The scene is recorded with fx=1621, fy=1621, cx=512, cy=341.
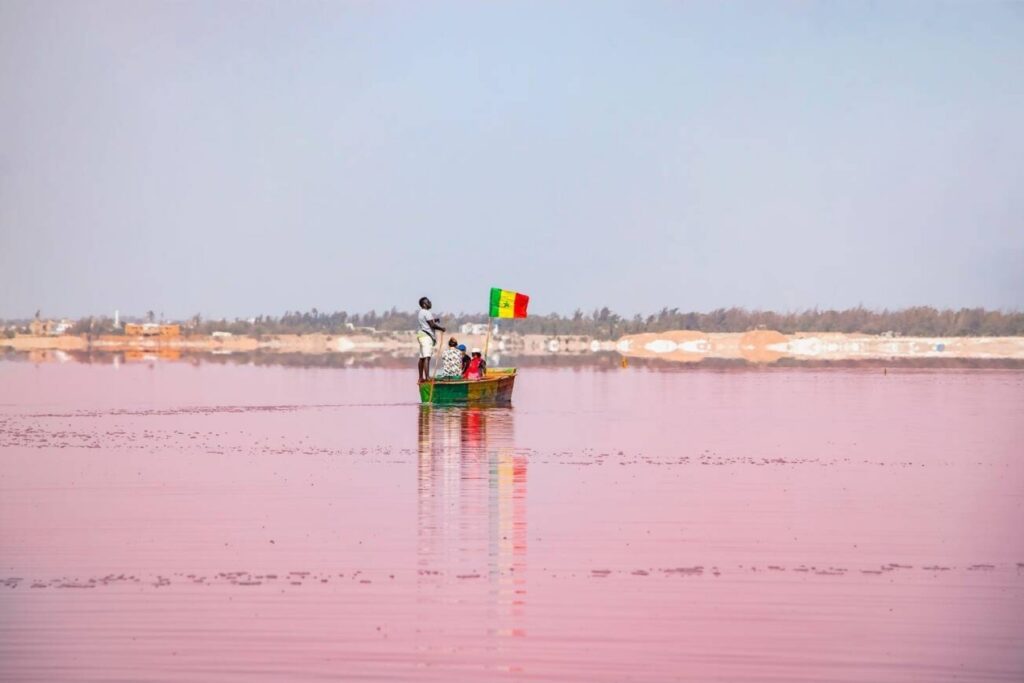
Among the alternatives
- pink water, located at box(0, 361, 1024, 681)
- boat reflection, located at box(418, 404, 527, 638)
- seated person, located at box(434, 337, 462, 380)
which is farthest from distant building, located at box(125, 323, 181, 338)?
boat reflection, located at box(418, 404, 527, 638)

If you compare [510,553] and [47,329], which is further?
[47,329]

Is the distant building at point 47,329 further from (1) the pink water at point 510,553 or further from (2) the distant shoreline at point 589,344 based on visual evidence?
(1) the pink water at point 510,553

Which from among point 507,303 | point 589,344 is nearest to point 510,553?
point 507,303

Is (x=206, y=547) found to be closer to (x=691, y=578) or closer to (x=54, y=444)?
(x=691, y=578)

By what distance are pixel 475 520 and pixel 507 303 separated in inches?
941

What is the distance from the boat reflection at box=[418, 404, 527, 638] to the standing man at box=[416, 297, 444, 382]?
7.24 m

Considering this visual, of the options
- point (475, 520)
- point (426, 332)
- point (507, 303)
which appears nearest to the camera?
point (475, 520)

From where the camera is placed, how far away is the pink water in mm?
11094

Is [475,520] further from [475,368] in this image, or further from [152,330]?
[152,330]

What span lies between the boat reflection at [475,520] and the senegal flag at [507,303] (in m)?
11.2

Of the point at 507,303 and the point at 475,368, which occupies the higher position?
the point at 507,303

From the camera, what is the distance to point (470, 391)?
37.2 m

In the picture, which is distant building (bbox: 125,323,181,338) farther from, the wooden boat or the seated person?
the seated person

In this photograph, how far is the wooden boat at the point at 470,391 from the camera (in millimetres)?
36719
